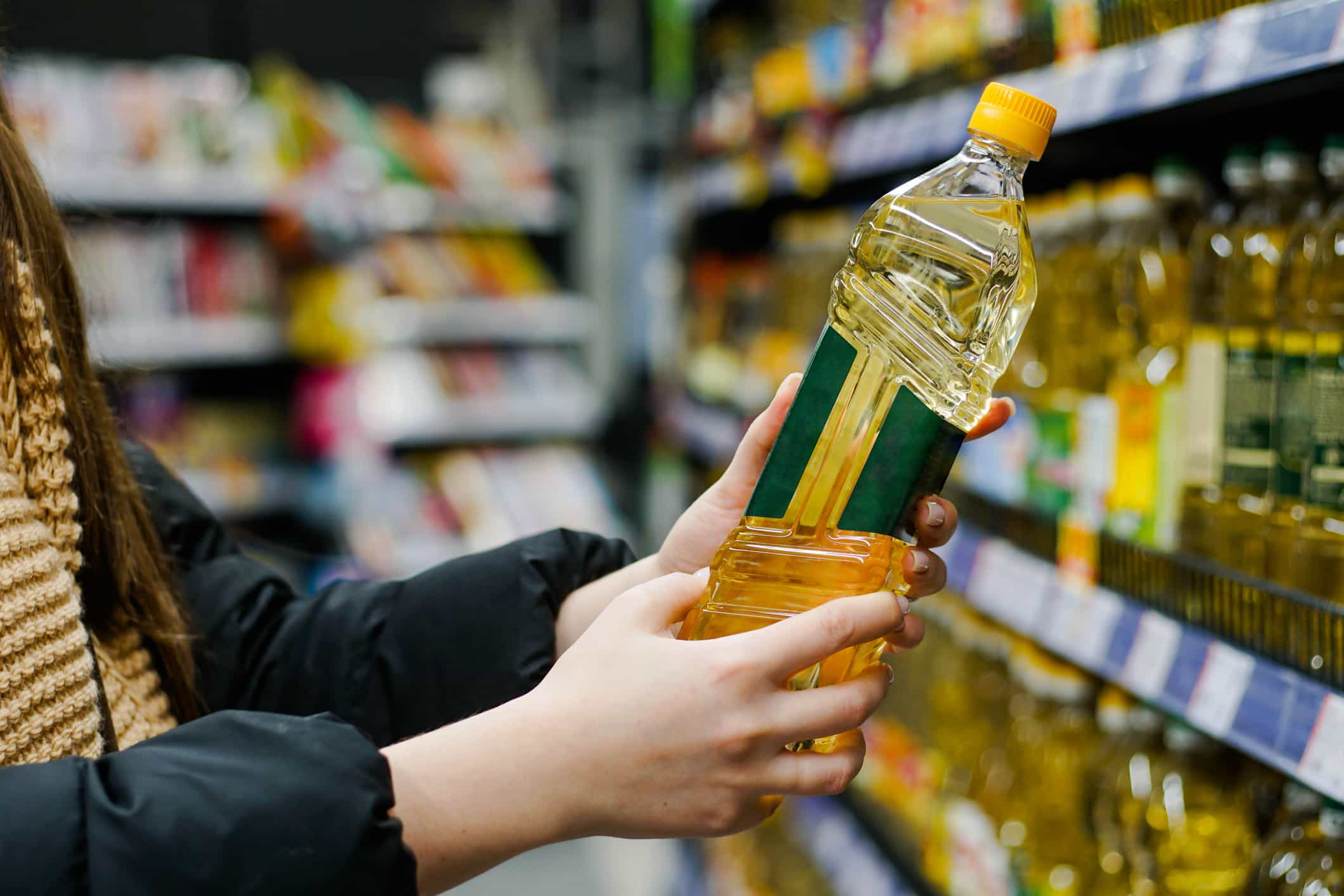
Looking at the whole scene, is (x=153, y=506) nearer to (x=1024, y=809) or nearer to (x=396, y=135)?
(x=1024, y=809)

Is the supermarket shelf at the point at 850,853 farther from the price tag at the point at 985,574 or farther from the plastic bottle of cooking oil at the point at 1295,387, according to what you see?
the plastic bottle of cooking oil at the point at 1295,387

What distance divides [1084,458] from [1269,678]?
46 cm

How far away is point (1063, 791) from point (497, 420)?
103 inches

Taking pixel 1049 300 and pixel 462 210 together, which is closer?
pixel 1049 300

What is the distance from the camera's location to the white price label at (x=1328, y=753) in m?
0.92

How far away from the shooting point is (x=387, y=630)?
1175mm

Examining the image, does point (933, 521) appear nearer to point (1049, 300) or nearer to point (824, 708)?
point (824, 708)

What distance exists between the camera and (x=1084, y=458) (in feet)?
4.75

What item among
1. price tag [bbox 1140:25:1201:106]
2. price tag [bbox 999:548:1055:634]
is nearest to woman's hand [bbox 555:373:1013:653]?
price tag [bbox 1140:25:1201:106]

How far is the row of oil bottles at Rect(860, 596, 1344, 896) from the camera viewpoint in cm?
125

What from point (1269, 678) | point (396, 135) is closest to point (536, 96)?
point (396, 135)

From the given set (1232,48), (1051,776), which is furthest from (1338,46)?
(1051,776)

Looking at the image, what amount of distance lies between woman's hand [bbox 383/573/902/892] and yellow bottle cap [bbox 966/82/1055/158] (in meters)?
0.36

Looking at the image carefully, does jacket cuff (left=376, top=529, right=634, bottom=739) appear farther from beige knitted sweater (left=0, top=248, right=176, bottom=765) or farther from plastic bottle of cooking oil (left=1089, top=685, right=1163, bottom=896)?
plastic bottle of cooking oil (left=1089, top=685, right=1163, bottom=896)
